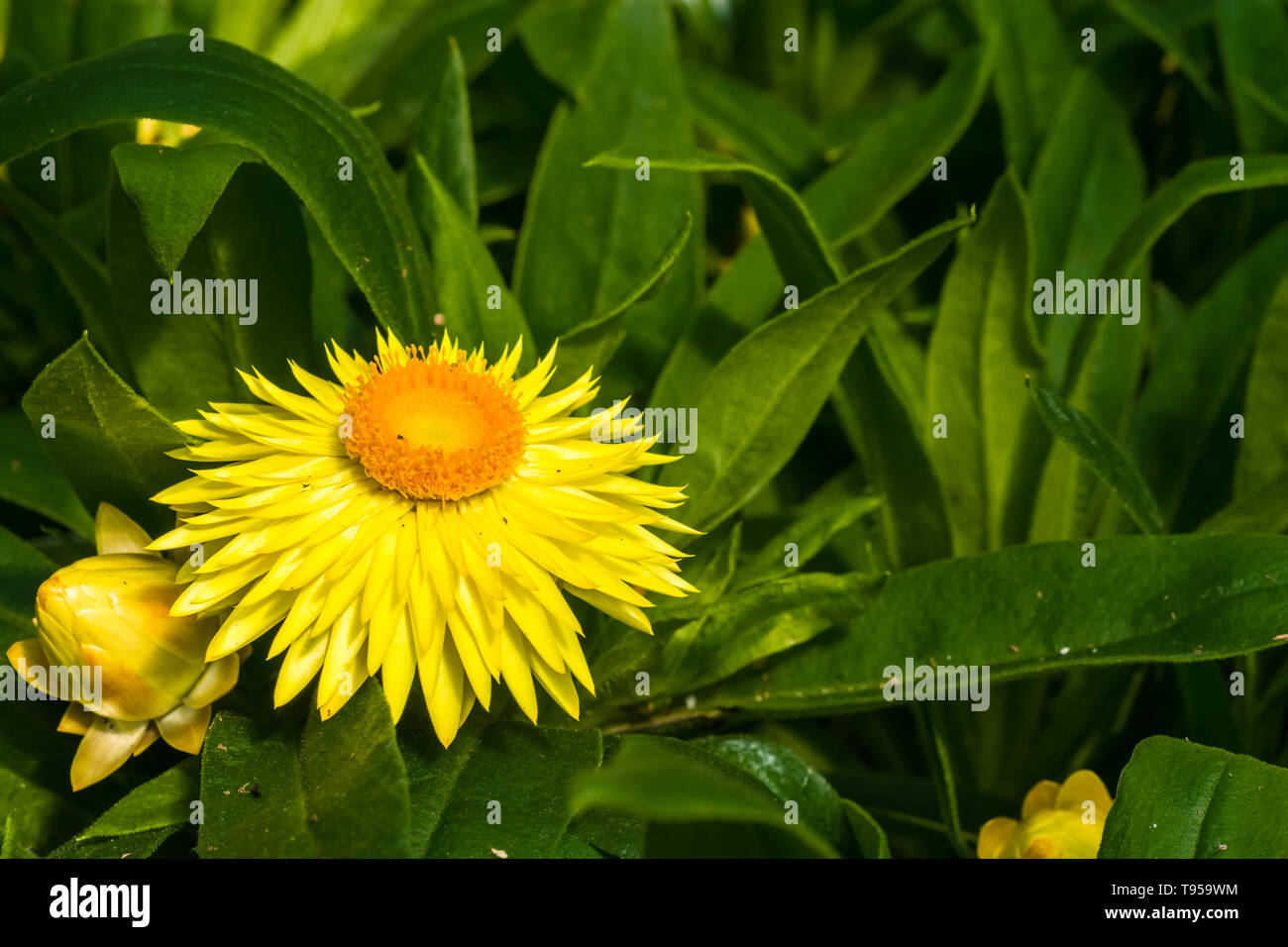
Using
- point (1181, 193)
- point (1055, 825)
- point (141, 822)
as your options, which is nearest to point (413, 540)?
point (141, 822)

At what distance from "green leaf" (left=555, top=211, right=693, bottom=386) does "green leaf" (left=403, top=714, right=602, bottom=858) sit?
0.34 metres

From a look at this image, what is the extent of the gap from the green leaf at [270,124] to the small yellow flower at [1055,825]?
71 centimetres

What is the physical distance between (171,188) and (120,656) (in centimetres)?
36

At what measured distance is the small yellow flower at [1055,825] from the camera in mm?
966

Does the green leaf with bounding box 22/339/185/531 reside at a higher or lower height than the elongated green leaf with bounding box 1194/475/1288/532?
higher

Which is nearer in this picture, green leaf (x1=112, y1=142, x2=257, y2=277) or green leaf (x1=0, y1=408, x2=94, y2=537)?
green leaf (x1=112, y1=142, x2=257, y2=277)

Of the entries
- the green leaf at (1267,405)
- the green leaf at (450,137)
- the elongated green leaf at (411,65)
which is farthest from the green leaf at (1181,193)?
the elongated green leaf at (411,65)

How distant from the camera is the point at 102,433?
2.90 feet

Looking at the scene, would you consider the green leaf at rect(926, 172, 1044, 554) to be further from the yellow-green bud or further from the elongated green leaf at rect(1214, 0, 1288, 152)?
the yellow-green bud

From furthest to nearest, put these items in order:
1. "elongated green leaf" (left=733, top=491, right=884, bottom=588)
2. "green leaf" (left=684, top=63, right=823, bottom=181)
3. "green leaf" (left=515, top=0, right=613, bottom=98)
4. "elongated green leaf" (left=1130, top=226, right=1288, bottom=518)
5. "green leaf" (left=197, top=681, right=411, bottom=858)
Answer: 1. "green leaf" (left=684, top=63, right=823, bottom=181)
2. "green leaf" (left=515, top=0, right=613, bottom=98)
3. "elongated green leaf" (left=1130, top=226, right=1288, bottom=518)
4. "elongated green leaf" (left=733, top=491, right=884, bottom=588)
5. "green leaf" (left=197, top=681, right=411, bottom=858)

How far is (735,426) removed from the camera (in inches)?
42.8

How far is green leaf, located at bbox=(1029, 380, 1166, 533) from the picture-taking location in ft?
3.31

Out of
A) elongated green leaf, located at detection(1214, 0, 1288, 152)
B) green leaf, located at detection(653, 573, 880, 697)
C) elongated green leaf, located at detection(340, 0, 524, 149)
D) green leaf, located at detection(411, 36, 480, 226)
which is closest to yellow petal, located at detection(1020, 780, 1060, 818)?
green leaf, located at detection(653, 573, 880, 697)

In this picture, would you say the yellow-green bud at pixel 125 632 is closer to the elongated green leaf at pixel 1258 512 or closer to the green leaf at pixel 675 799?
the green leaf at pixel 675 799
